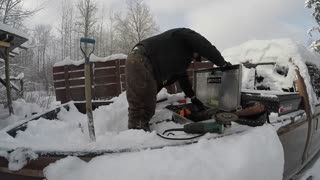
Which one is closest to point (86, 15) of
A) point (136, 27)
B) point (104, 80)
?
point (136, 27)

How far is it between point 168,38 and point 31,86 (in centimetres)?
3002

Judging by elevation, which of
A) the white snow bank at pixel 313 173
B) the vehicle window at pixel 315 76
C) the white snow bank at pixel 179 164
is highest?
the vehicle window at pixel 315 76

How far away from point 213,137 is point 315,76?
2.45 metres

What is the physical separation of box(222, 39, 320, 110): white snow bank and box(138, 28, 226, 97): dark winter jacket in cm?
98

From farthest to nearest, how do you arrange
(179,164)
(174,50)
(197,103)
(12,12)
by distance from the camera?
(12,12)
(197,103)
(174,50)
(179,164)

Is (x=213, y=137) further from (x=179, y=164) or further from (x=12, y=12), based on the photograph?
(x=12, y=12)

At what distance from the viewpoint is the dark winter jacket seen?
11.7 ft

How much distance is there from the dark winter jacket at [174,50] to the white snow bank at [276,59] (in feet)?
3.21

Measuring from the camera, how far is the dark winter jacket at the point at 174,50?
3.57m

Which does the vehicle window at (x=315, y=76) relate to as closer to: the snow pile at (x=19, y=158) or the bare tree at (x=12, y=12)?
the snow pile at (x=19, y=158)

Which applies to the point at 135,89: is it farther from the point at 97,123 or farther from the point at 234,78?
the point at 234,78

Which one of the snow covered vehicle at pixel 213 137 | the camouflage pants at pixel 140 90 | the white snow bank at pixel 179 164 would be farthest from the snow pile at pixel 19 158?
the camouflage pants at pixel 140 90

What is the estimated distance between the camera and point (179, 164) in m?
2.18

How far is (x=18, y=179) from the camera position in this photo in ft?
7.46
